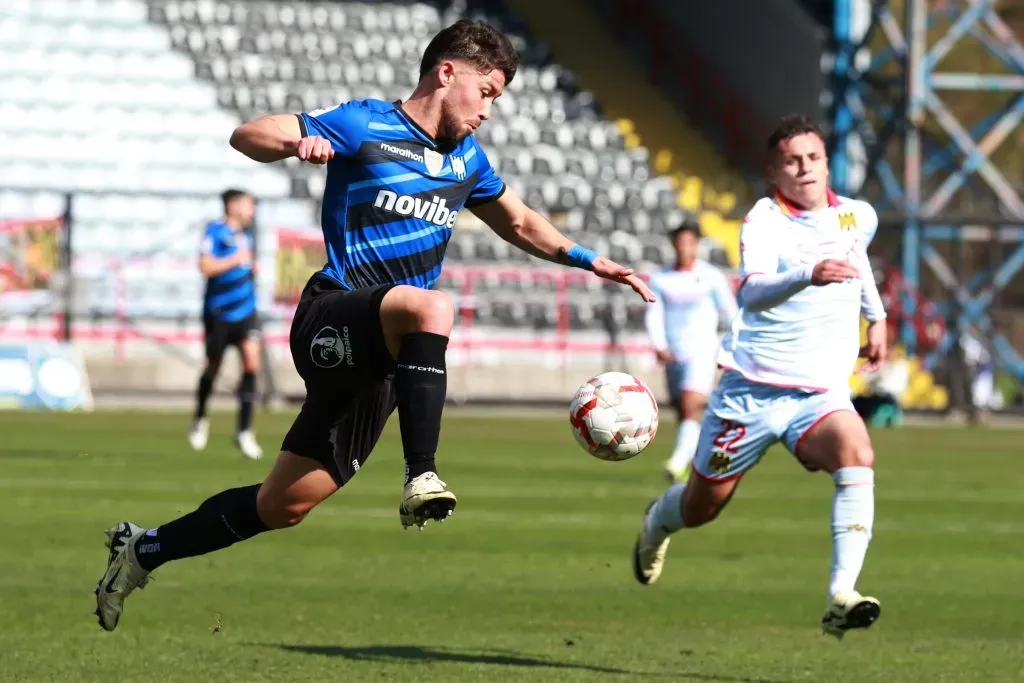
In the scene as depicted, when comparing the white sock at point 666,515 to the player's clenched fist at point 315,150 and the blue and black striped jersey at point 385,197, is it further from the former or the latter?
the player's clenched fist at point 315,150

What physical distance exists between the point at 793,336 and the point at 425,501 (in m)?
2.62

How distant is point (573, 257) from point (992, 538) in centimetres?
575

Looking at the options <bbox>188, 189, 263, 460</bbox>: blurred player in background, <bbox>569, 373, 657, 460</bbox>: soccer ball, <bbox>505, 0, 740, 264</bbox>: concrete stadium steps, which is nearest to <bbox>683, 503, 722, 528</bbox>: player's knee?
<bbox>569, 373, 657, 460</bbox>: soccer ball

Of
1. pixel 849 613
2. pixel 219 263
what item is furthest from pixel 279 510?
pixel 219 263

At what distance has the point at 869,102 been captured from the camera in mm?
32562

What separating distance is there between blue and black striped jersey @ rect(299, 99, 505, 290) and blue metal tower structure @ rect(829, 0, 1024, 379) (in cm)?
2080

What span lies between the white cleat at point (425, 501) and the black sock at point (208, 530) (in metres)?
0.95

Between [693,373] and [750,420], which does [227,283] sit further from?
[750,420]

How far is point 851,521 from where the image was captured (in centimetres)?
711

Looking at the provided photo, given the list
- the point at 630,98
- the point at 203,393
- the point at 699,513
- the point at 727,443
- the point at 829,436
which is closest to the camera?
the point at 829,436

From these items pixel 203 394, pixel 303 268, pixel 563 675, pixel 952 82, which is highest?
pixel 952 82

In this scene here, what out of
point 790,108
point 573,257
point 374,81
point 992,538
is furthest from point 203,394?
point 790,108

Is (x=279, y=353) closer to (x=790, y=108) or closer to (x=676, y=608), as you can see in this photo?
(x=790, y=108)

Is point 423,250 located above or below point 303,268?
below
